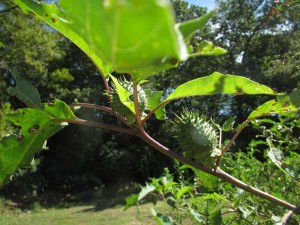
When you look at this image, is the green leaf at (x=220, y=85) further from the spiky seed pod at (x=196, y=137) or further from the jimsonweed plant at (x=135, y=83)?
the spiky seed pod at (x=196, y=137)

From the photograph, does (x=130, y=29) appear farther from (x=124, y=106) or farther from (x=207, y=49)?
(x=124, y=106)

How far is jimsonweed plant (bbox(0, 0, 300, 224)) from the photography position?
26cm

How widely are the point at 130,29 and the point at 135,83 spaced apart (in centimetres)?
42

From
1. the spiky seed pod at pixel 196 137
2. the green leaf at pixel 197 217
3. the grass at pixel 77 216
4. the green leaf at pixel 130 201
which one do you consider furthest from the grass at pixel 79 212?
the spiky seed pod at pixel 196 137

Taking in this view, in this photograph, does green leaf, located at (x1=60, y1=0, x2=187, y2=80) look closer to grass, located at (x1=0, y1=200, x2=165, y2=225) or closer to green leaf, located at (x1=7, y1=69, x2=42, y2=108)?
green leaf, located at (x1=7, y1=69, x2=42, y2=108)

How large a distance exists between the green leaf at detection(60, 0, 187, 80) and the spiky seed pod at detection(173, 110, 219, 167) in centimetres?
64

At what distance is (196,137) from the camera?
1001 mm

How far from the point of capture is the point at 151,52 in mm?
288

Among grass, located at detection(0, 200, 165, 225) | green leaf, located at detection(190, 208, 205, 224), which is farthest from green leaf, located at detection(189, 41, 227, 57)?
grass, located at detection(0, 200, 165, 225)

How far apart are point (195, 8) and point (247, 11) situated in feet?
9.19

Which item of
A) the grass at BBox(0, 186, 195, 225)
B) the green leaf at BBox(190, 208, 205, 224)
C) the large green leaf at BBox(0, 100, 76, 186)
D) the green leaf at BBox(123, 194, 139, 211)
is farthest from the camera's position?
the grass at BBox(0, 186, 195, 225)

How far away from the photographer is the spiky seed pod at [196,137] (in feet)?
3.08

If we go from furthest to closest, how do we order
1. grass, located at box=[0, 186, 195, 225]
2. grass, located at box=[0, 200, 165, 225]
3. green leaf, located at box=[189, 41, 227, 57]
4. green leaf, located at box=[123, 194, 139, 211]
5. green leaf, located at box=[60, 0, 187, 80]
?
grass, located at box=[0, 186, 195, 225], grass, located at box=[0, 200, 165, 225], green leaf, located at box=[123, 194, 139, 211], green leaf, located at box=[189, 41, 227, 57], green leaf, located at box=[60, 0, 187, 80]

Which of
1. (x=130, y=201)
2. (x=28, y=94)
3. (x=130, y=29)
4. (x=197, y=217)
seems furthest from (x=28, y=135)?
(x=197, y=217)
